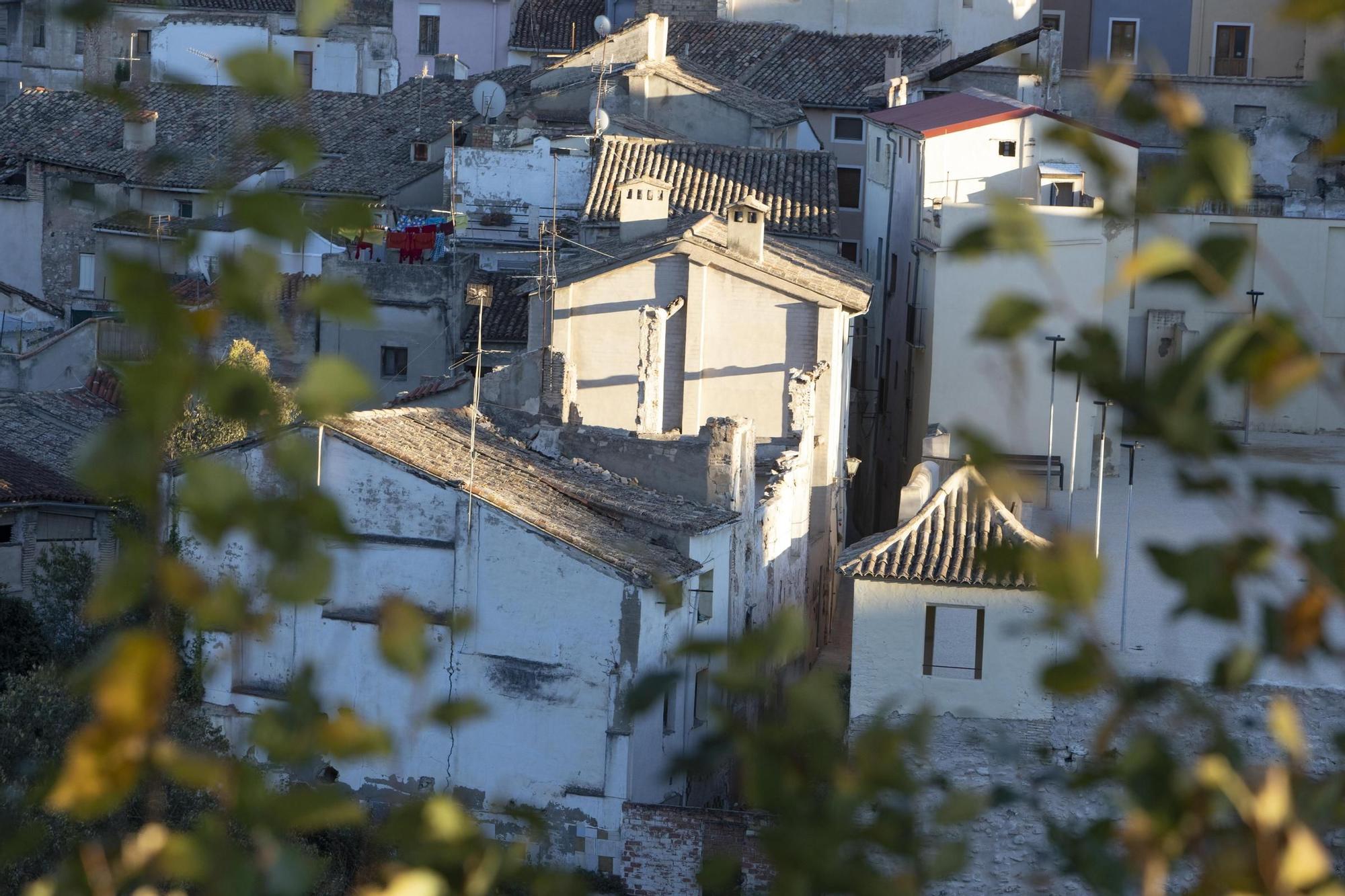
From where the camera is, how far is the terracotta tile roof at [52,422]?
2348 centimetres

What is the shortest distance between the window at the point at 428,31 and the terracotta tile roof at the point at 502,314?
2151 cm

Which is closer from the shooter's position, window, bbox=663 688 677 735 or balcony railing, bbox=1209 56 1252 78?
window, bbox=663 688 677 735

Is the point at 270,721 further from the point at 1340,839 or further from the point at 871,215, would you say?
the point at 871,215

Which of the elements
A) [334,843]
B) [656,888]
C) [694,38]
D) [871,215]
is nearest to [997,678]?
[656,888]

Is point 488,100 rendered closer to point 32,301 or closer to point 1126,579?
point 32,301

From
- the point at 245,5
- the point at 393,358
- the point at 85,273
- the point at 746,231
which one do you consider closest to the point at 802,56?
the point at 393,358

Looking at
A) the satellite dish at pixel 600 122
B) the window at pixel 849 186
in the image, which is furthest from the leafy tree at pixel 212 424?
the window at pixel 849 186

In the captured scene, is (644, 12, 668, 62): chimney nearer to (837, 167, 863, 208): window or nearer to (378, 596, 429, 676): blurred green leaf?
(837, 167, 863, 208): window

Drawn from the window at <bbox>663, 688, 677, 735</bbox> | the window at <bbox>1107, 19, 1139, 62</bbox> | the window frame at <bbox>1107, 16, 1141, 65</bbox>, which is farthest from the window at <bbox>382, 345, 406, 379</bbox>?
the window at <bbox>1107, 19, 1139, 62</bbox>

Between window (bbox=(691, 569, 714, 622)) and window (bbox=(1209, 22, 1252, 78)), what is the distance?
27605 mm

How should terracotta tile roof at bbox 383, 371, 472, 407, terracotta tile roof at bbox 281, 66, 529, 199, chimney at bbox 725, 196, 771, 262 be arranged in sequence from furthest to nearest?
terracotta tile roof at bbox 281, 66, 529, 199 → terracotta tile roof at bbox 383, 371, 472, 407 → chimney at bbox 725, 196, 771, 262

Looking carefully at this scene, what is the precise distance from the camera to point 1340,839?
11781 mm

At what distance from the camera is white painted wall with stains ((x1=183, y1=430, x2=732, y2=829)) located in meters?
15.9

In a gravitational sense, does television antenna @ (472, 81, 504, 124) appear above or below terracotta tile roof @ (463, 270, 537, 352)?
above
